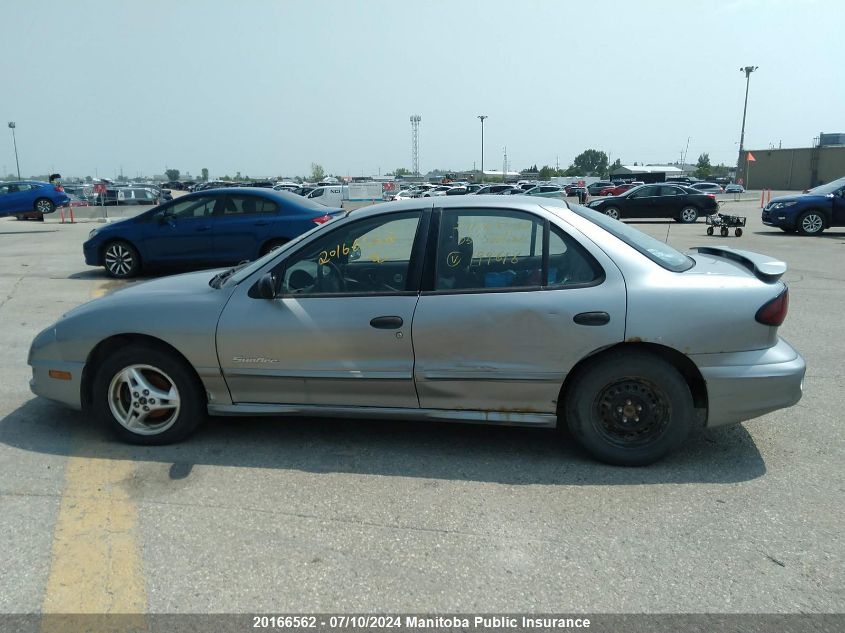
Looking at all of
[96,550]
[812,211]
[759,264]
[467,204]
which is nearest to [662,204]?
[812,211]

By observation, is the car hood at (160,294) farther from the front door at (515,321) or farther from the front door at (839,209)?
the front door at (839,209)

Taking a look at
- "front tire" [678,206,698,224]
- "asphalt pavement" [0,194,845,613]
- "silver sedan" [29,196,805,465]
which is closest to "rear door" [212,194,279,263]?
"asphalt pavement" [0,194,845,613]

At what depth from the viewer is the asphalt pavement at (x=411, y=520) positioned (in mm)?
2744

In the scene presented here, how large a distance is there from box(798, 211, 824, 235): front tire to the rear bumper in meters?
16.2

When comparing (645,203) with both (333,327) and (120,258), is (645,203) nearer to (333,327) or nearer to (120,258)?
(120,258)

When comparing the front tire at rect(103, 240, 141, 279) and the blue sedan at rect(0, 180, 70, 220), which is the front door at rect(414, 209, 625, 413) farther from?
the blue sedan at rect(0, 180, 70, 220)

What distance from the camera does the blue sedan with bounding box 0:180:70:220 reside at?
75.4 feet

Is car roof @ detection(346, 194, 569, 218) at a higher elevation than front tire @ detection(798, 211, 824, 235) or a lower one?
higher

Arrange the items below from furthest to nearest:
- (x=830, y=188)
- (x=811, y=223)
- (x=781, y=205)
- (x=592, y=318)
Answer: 1. (x=781, y=205)
2. (x=830, y=188)
3. (x=811, y=223)
4. (x=592, y=318)

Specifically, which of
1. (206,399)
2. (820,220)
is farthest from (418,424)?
(820,220)

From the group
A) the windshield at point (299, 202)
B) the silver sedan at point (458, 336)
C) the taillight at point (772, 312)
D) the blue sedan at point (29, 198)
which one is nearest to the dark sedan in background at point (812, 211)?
the windshield at point (299, 202)

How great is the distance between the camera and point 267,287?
3936 millimetres

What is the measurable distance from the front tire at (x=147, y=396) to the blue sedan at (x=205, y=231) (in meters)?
6.68

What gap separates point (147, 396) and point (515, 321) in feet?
7.44
